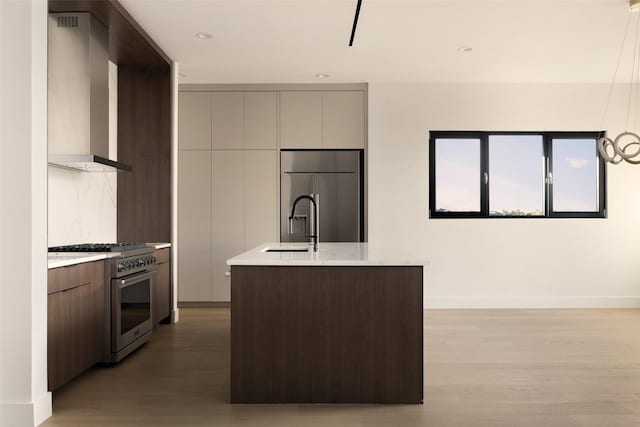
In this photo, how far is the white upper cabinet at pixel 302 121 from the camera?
616 centimetres

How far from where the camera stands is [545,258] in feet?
20.2

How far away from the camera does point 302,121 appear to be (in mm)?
6164

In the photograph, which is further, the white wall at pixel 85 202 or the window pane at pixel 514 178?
the window pane at pixel 514 178

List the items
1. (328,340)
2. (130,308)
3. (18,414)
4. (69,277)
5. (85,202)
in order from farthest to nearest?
(85,202), (130,308), (69,277), (328,340), (18,414)

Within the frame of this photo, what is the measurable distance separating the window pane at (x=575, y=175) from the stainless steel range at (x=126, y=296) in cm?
474

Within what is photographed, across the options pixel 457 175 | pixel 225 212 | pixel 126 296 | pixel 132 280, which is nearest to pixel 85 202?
pixel 132 280

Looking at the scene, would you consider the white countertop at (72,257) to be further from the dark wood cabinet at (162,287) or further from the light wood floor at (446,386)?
the dark wood cabinet at (162,287)

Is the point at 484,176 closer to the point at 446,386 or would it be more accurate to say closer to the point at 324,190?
the point at 324,190

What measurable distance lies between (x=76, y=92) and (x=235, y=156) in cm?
250

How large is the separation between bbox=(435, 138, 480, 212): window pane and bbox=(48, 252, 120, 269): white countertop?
12.8 feet

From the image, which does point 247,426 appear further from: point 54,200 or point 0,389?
point 54,200

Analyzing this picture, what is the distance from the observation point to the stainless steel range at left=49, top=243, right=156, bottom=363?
3643mm

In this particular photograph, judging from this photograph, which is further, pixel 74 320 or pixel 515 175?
pixel 515 175

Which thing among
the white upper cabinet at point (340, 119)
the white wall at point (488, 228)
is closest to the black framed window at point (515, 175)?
the white wall at point (488, 228)
